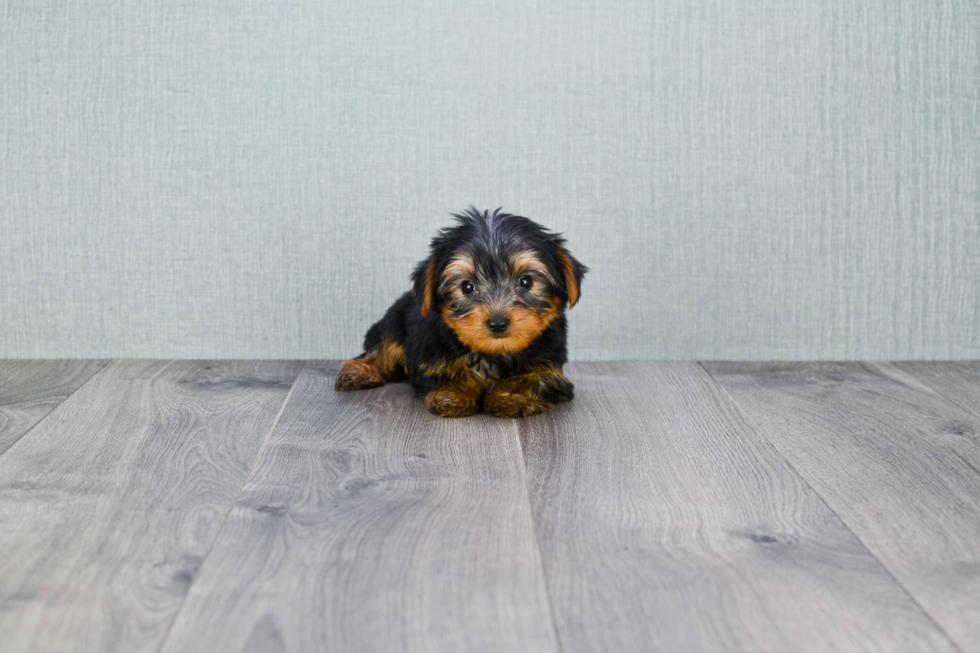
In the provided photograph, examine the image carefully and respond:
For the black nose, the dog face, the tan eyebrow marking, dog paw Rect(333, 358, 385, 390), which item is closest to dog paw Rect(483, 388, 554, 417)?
the dog face

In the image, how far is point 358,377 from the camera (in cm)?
289

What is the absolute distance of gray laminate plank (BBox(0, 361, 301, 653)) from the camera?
4.69ft

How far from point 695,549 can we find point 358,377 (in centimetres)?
147

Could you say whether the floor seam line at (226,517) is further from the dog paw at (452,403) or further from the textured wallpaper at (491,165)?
the textured wallpaper at (491,165)

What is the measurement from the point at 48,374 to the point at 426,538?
191cm

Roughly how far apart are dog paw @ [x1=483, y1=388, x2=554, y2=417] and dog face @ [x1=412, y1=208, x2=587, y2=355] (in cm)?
12

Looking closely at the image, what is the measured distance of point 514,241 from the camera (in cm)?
249

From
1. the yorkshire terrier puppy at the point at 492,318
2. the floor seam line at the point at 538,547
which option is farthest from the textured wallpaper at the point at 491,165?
the floor seam line at the point at 538,547

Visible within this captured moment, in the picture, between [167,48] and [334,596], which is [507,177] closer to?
[167,48]

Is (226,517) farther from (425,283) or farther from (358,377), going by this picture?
(358,377)

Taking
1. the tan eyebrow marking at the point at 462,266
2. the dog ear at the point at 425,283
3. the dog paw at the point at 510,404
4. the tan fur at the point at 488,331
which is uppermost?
the tan eyebrow marking at the point at 462,266

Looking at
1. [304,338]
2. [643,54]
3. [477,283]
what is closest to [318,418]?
[477,283]

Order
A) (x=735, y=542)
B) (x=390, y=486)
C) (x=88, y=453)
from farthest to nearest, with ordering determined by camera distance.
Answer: (x=88, y=453) → (x=390, y=486) → (x=735, y=542)

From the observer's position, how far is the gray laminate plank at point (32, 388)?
2455mm
